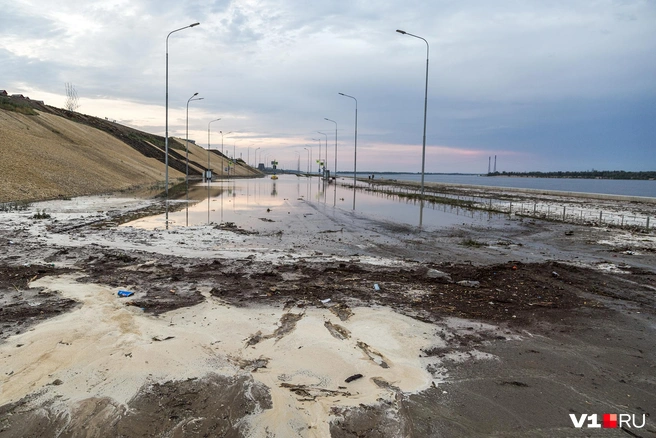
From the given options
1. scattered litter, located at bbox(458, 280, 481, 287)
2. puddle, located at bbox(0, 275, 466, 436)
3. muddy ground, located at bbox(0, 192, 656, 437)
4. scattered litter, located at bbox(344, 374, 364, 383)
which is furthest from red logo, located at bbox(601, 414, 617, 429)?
scattered litter, located at bbox(458, 280, 481, 287)

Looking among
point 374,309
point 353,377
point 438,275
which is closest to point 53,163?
point 438,275

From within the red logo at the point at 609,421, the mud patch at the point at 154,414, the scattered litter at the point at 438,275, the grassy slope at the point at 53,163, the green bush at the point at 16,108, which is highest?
A: the green bush at the point at 16,108

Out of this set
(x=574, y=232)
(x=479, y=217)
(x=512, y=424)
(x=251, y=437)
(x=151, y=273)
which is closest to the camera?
(x=251, y=437)

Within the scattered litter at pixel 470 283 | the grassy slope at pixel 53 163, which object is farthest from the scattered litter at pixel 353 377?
the grassy slope at pixel 53 163

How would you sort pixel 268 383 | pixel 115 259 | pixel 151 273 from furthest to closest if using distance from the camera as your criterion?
pixel 115 259 → pixel 151 273 → pixel 268 383

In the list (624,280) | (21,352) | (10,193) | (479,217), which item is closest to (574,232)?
(479,217)

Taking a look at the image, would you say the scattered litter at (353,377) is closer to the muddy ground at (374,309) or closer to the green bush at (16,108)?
the muddy ground at (374,309)

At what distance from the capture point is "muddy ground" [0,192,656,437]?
12.5 feet

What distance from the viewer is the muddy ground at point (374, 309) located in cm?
379

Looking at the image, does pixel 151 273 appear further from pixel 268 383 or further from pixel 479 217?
pixel 479 217

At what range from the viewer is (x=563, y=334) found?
6039mm

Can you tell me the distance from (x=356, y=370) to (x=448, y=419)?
120 cm

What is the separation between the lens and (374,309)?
690 centimetres

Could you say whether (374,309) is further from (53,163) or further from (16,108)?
(16,108)
